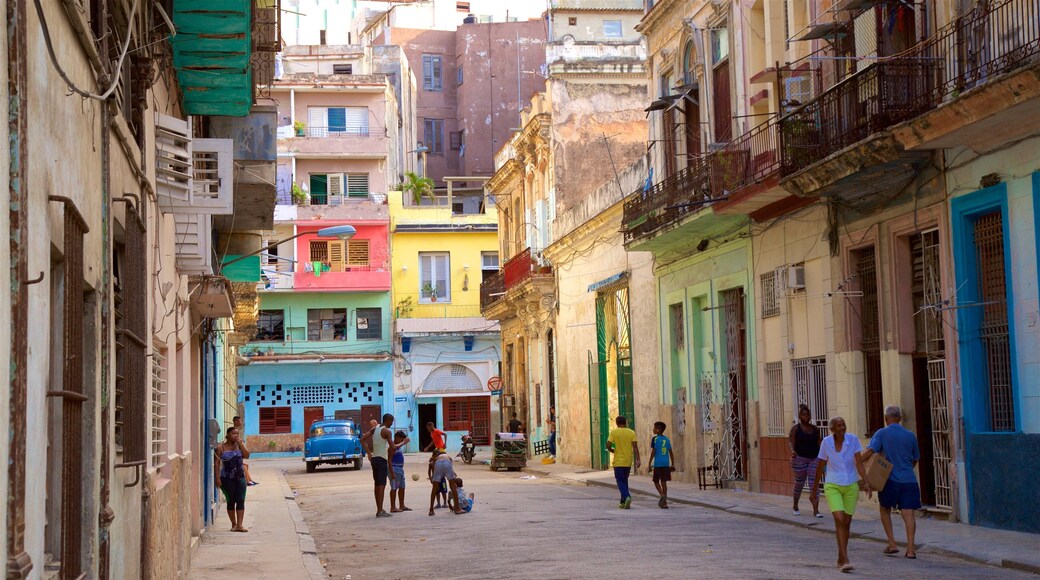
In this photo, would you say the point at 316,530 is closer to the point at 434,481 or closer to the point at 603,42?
the point at 434,481

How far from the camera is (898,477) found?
43.7 ft

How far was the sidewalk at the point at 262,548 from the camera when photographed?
1406 cm

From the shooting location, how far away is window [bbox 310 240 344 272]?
56.9 m

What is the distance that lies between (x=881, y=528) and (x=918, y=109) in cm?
522

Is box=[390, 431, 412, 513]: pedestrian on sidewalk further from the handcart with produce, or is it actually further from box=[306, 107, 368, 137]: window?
box=[306, 107, 368, 137]: window

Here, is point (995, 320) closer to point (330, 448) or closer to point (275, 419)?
point (330, 448)

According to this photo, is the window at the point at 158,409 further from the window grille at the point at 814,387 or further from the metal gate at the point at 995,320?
the window grille at the point at 814,387

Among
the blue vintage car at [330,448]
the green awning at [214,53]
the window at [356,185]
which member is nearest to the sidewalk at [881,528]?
the green awning at [214,53]

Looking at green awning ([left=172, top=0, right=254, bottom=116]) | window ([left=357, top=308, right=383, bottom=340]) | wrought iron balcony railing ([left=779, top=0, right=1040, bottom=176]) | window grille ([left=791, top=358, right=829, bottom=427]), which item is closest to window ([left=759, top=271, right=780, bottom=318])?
window grille ([left=791, top=358, right=829, bottom=427])

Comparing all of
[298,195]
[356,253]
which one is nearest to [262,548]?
[298,195]

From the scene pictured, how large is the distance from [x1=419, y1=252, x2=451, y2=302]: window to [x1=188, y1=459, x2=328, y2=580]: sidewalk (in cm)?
3326

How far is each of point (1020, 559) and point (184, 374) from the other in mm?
→ 9249

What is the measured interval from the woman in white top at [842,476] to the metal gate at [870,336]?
6481mm

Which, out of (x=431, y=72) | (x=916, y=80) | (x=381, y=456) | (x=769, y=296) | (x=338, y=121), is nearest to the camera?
(x=916, y=80)
